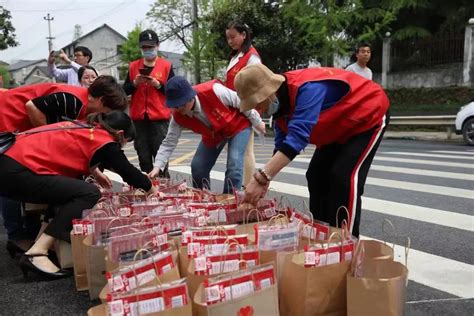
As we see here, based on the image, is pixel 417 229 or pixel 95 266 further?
pixel 417 229

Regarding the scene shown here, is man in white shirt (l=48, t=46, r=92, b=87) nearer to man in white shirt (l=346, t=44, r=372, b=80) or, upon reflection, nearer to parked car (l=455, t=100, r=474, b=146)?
man in white shirt (l=346, t=44, r=372, b=80)

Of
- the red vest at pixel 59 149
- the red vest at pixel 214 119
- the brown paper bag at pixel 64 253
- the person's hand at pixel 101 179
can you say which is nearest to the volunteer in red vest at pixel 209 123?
the red vest at pixel 214 119

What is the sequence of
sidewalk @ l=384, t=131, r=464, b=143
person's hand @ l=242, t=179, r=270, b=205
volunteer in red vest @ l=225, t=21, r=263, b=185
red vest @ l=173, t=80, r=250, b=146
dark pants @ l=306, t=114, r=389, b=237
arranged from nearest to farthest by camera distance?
1. person's hand @ l=242, t=179, r=270, b=205
2. dark pants @ l=306, t=114, r=389, b=237
3. red vest @ l=173, t=80, r=250, b=146
4. volunteer in red vest @ l=225, t=21, r=263, b=185
5. sidewalk @ l=384, t=131, r=464, b=143

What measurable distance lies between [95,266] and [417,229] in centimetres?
297

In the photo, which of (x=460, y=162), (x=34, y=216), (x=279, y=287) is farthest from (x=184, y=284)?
(x=460, y=162)

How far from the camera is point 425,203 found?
5.47 meters

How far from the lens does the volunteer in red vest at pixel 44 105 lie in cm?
352

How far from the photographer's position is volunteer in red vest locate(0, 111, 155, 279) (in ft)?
10.4

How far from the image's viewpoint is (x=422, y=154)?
978 centimetres

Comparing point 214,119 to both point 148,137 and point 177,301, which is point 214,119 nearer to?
point 148,137

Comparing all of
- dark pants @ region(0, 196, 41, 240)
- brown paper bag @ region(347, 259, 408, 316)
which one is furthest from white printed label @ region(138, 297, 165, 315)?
dark pants @ region(0, 196, 41, 240)

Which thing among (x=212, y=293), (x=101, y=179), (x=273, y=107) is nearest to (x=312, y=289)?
(x=212, y=293)

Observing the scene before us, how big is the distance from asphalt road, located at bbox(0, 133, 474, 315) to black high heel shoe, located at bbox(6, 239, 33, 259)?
8cm

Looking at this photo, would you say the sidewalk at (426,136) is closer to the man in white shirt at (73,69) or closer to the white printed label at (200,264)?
the man in white shirt at (73,69)
